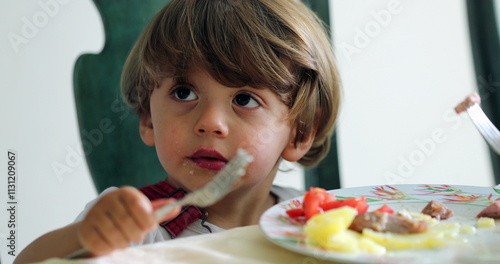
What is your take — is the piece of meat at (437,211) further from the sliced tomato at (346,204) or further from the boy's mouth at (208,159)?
the boy's mouth at (208,159)

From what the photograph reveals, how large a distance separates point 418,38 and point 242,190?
2.47 feet

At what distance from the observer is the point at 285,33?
0.99m

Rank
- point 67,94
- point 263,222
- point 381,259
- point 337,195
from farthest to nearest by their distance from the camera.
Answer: point 67,94 < point 337,195 < point 263,222 < point 381,259

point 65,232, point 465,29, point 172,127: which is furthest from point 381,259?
point 465,29

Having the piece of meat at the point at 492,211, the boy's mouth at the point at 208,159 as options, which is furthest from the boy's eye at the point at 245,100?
the piece of meat at the point at 492,211

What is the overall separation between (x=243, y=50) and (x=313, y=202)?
0.45 metres

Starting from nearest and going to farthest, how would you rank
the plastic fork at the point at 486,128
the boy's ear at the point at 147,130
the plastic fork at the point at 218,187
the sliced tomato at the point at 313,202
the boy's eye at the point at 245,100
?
the plastic fork at the point at 218,187
the sliced tomato at the point at 313,202
the plastic fork at the point at 486,128
the boy's eye at the point at 245,100
the boy's ear at the point at 147,130

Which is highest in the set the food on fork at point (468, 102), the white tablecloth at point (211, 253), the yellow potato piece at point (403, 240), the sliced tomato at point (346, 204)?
the food on fork at point (468, 102)

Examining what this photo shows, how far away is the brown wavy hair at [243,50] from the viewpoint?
0.92m

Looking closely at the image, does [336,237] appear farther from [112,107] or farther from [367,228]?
[112,107]

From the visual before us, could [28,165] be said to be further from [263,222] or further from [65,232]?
[263,222]

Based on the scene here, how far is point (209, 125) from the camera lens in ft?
2.78

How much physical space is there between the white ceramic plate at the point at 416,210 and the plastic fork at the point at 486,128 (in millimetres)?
154

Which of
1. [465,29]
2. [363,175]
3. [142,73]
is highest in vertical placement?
[465,29]
